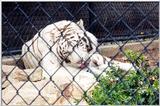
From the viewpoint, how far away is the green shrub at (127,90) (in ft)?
12.6

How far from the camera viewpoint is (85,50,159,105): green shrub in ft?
12.6

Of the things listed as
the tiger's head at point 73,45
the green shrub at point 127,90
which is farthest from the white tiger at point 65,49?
the green shrub at point 127,90

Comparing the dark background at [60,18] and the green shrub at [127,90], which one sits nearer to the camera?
the green shrub at [127,90]

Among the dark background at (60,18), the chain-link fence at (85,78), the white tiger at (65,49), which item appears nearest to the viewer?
the chain-link fence at (85,78)

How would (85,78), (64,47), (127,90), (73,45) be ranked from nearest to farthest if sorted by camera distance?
(127,90), (85,78), (73,45), (64,47)

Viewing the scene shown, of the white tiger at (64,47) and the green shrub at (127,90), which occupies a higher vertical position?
the white tiger at (64,47)

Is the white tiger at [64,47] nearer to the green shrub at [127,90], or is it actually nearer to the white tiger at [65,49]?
the white tiger at [65,49]

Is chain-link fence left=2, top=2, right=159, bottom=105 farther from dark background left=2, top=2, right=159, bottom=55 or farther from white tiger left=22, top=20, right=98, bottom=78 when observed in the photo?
dark background left=2, top=2, right=159, bottom=55

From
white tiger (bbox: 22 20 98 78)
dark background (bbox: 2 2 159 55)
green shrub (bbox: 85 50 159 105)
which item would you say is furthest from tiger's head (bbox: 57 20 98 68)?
green shrub (bbox: 85 50 159 105)

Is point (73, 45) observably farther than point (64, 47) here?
No

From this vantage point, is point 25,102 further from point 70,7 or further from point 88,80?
point 70,7

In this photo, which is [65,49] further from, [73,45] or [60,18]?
[60,18]

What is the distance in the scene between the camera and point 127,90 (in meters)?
4.00

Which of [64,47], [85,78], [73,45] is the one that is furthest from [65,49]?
[85,78]
